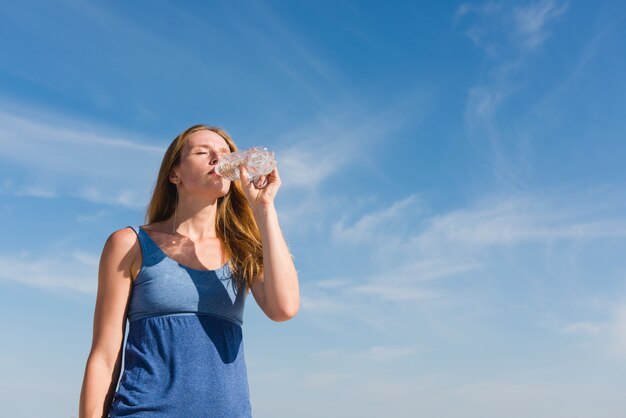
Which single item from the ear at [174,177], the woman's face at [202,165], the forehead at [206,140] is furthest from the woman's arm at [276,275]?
the ear at [174,177]

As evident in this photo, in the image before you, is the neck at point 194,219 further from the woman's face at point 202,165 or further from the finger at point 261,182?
the finger at point 261,182

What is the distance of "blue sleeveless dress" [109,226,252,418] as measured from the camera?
4.75m

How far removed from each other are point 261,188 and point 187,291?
986 mm

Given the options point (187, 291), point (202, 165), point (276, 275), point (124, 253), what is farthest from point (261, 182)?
point (124, 253)

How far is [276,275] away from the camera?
17.2 ft

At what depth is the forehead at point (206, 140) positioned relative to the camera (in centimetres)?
570

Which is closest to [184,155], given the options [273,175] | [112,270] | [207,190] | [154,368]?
[207,190]

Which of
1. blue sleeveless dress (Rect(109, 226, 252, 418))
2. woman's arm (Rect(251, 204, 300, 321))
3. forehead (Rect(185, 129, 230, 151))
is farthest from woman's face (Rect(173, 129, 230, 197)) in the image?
blue sleeveless dress (Rect(109, 226, 252, 418))

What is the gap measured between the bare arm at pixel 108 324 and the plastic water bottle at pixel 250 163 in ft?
2.84

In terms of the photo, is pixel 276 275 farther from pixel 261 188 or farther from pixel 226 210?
pixel 226 210

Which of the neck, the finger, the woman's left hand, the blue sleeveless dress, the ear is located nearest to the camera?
the blue sleeveless dress

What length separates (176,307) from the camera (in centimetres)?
506

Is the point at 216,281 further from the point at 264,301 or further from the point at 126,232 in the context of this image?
the point at 126,232

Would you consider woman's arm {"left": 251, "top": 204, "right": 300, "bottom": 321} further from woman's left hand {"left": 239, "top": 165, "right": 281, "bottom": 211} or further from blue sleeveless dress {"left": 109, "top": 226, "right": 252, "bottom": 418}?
blue sleeveless dress {"left": 109, "top": 226, "right": 252, "bottom": 418}
